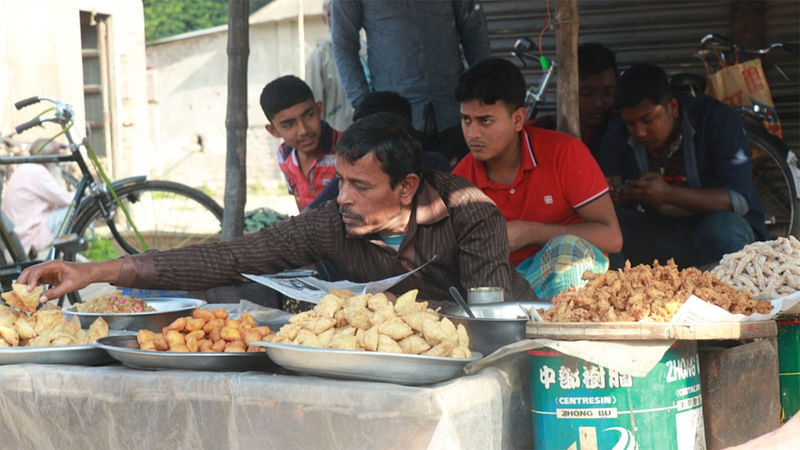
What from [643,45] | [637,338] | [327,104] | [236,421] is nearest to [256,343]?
[236,421]

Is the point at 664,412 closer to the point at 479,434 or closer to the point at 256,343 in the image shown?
the point at 479,434

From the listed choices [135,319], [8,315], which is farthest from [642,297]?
[8,315]

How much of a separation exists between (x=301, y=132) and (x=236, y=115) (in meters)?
0.47

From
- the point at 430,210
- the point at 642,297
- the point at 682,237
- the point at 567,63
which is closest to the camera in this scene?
the point at 642,297

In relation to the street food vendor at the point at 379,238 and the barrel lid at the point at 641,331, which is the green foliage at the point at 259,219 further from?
the barrel lid at the point at 641,331

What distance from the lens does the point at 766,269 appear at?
2451 millimetres

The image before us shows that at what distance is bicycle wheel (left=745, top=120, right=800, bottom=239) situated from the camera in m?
4.96

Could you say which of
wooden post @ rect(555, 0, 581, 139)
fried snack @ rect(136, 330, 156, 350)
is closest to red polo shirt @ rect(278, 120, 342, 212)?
wooden post @ rect(555, 0, 581, 139)

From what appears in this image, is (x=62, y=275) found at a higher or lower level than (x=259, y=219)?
lower

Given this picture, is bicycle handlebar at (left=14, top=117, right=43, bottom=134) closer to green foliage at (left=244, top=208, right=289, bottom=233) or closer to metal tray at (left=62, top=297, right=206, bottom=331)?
green foliage at (left=244, top=208, right=289, bottom=233)

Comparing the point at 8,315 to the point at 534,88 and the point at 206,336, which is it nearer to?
the point at 206,336

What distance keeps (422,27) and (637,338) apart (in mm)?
3468

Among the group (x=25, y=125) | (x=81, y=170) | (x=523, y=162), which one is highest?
(x=25, y=125)

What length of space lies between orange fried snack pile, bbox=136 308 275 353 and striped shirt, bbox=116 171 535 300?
601 mm
